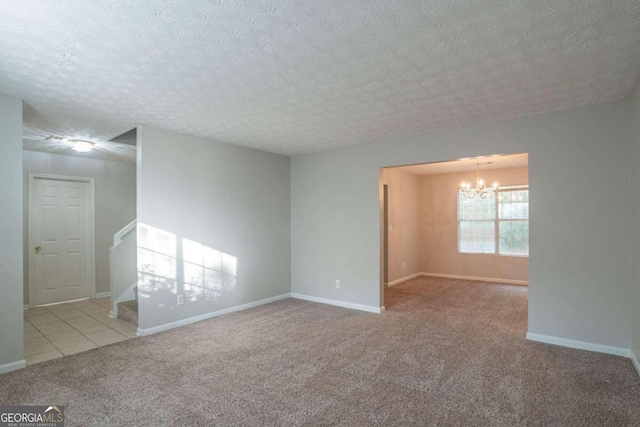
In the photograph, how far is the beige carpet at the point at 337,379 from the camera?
2.36 metres

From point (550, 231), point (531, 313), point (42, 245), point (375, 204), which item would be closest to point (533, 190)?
point (550, 231)

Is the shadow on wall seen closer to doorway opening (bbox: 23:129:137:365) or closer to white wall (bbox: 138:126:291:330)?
white wall (bbox: 138:126:291:330)

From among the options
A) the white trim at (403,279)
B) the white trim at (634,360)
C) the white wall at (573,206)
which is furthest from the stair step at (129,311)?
the white trim at (634,360)

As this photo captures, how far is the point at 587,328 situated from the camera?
11.5 feet

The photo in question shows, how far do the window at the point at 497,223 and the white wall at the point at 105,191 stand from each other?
7.00 m

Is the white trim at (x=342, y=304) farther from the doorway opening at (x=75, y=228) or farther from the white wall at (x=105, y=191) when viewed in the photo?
the white wall at (x=105, y=191)

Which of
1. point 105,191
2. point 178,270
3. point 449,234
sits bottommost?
point 178,270

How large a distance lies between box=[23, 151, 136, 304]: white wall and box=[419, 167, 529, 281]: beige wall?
639 centimetres

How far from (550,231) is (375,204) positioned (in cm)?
217


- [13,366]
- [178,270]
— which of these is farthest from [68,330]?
[178,270]

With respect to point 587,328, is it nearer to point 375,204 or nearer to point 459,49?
point 375,204

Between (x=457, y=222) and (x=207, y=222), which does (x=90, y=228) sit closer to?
(x=207, y=222)

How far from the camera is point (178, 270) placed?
4.43 meters

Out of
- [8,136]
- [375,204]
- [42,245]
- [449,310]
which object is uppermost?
[8,136]
